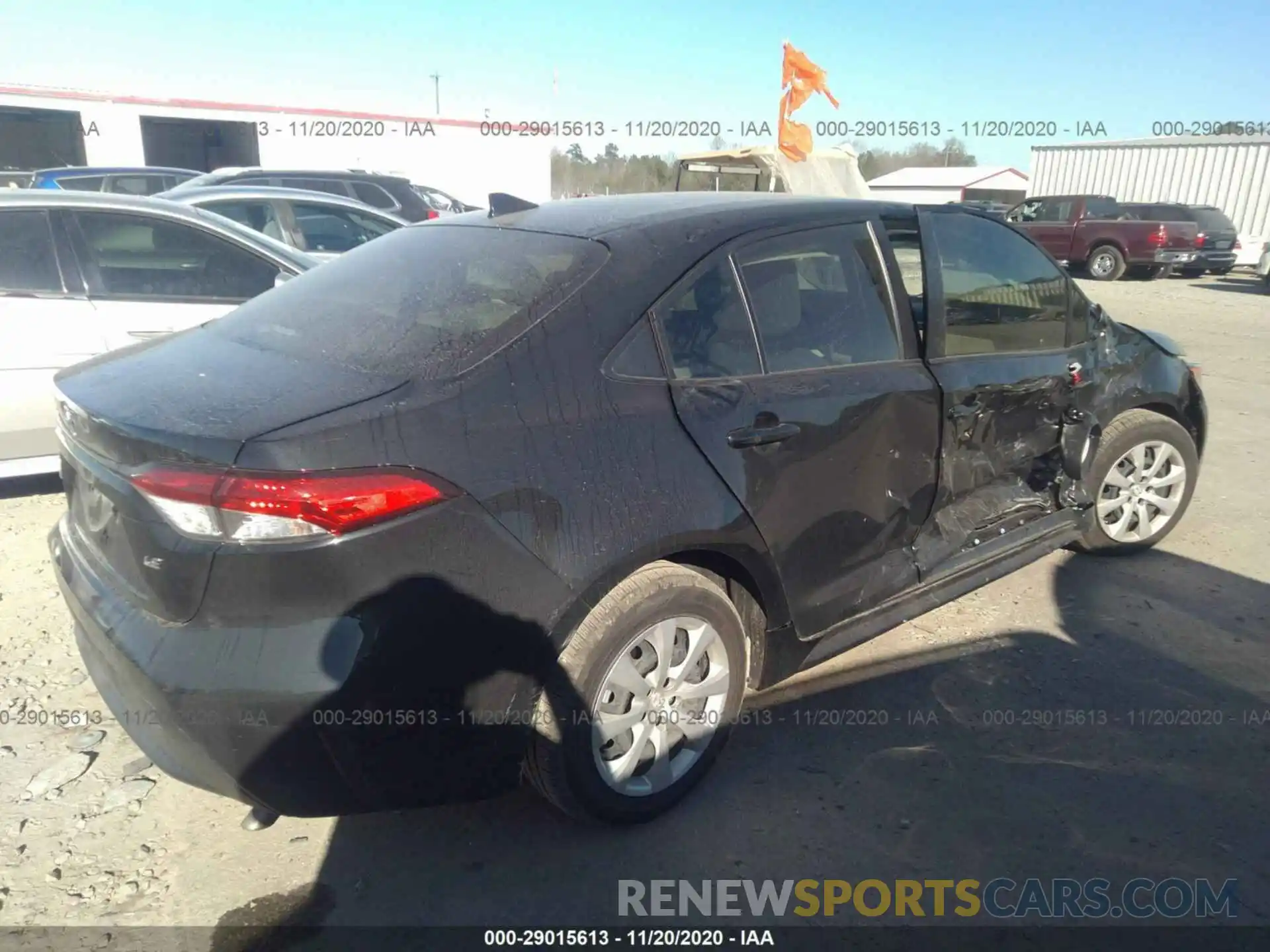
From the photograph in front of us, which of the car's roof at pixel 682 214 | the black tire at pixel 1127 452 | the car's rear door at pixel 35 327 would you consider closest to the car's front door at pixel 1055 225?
the black tire at pixel 1127 452

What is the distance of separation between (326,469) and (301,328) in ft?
2.73

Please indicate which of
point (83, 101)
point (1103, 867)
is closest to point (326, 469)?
point (1103, 867)

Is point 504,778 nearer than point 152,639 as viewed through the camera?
No

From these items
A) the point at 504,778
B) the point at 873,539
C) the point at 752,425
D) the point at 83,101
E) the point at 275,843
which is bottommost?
the point at 275,843

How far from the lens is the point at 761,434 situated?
261cm

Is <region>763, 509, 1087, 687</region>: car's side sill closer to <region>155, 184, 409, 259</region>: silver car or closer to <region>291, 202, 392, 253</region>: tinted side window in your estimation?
<region>155, 184, 409, 259</region>: silver car

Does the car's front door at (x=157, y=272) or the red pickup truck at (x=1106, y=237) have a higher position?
the car's front door at (x=157, y=272)

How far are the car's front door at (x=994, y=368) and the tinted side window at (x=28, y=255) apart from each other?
426cm

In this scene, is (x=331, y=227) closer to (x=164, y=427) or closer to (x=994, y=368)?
(x=994, y=368)

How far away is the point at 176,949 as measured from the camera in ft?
7.20

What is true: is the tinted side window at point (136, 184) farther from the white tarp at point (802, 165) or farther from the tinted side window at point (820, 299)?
the tinted side window at point (820, 299)

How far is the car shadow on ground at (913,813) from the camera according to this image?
240cm

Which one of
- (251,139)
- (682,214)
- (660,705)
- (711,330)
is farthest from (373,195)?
(251,139)

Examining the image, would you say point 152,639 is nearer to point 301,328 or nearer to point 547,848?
point 301,328
